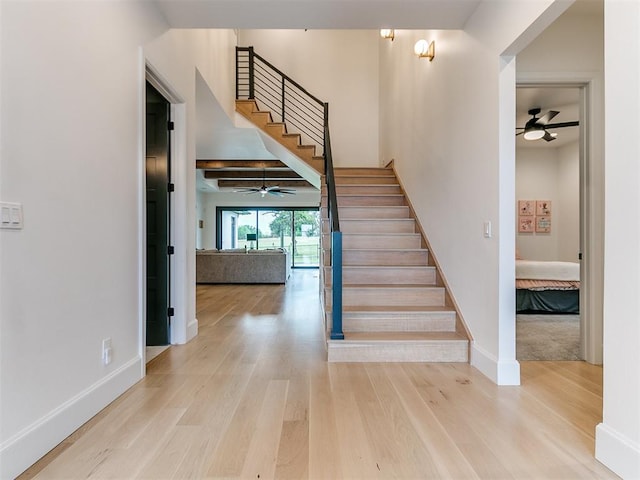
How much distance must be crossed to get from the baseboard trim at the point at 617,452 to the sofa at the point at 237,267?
654 centimetres

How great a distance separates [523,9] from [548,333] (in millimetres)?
3060

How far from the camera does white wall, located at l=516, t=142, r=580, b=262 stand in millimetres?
7234

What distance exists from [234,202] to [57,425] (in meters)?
10.4

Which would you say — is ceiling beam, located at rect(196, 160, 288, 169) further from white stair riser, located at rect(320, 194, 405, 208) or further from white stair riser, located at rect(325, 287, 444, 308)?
white stair riser, located at rect(325, 287, 444, 308)

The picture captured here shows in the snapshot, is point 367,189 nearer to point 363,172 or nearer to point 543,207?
point 363,172

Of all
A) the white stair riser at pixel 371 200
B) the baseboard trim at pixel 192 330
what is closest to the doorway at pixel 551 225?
the white stair riser at pixel 371 200

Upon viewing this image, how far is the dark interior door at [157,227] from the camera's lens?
318 centimetres

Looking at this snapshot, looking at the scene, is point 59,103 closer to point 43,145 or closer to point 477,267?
point 43,145

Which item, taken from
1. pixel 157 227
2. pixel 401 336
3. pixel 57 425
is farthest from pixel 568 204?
pixel 57 425

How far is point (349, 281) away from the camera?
368 centimetres

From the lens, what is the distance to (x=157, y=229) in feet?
10.5

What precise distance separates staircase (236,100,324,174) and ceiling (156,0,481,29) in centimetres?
283

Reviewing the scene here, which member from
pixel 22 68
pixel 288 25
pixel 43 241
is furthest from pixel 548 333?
pixel 22 68

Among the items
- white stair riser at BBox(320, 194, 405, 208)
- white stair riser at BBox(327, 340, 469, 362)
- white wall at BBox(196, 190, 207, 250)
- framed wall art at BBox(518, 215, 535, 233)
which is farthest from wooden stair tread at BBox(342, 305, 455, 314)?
white wall at BBox(196, 190, 207, 250)
